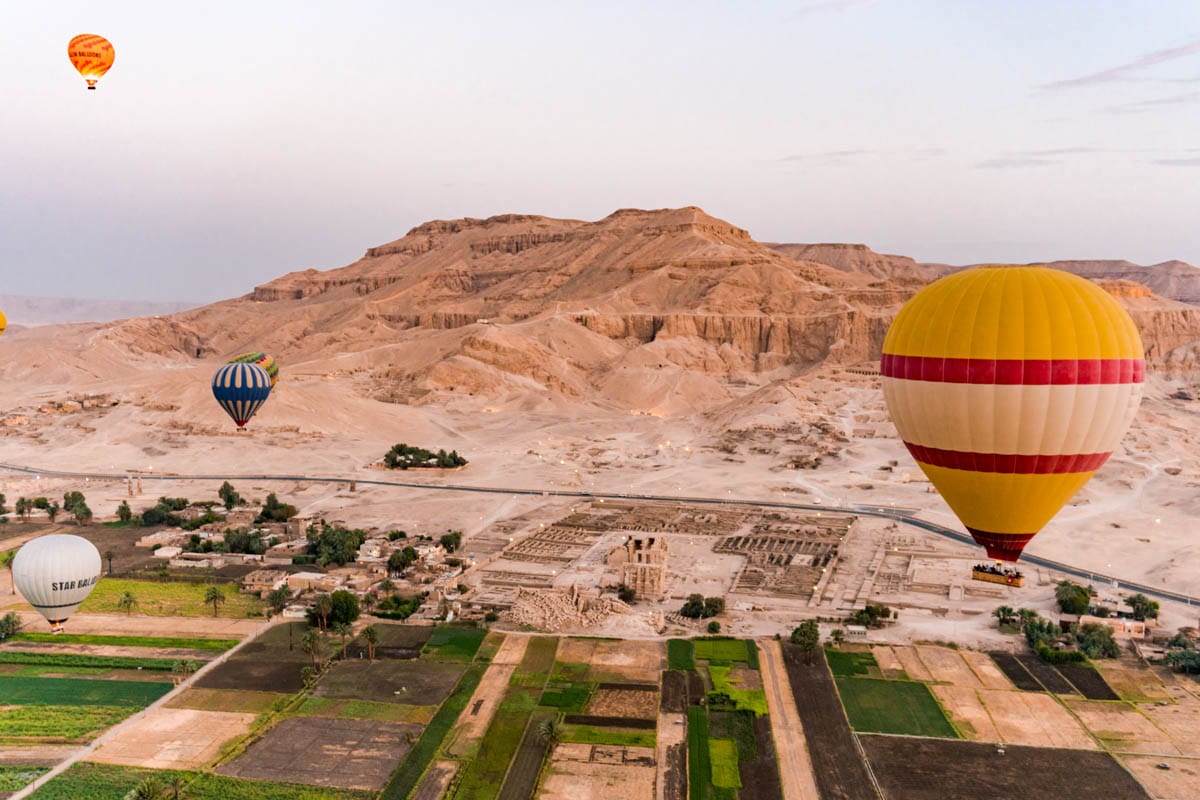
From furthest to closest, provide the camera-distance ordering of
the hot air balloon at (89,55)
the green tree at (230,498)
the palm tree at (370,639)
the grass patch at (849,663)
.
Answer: the green tree at (230,498) < the hot air balloon at (89,55) < the palm tree at (370,639) < the grass patch at (849,663)

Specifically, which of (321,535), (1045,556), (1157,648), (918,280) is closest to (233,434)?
(321,535)

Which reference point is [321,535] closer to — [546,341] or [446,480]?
[446,480]

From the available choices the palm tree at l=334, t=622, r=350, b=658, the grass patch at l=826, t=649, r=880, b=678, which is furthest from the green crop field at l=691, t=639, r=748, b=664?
the palm tree at l=334, t=622, r=350, b=658

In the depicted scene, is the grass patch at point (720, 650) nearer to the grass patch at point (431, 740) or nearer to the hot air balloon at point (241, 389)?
the grass patch at point (431, 740)

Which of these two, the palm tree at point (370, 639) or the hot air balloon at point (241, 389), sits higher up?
the hot air balloon at point (241, 389)

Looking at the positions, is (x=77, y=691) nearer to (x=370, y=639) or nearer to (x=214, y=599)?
(x=214, y=599)

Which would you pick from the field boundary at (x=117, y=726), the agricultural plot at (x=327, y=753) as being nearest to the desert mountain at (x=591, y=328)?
the field boundary at (x=117, y=726)

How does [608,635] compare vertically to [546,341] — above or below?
→ below
